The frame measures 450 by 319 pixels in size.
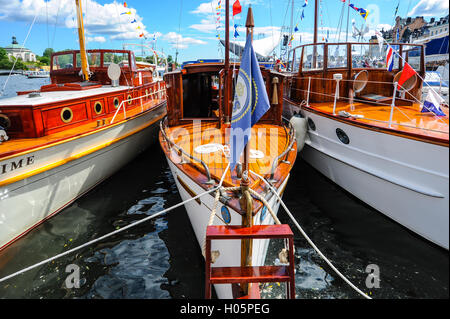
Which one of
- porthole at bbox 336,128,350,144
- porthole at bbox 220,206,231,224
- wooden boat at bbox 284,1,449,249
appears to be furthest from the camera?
porthole at bbox 336,128,350,144

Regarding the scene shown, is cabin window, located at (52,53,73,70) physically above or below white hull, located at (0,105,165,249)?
above

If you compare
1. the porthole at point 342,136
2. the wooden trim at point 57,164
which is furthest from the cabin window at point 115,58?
the porthole at point 342,136

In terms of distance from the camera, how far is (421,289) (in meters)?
1.92

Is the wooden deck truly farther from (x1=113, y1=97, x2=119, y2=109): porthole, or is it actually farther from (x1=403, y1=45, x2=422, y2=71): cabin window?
(x1=403, y1=45, x2=422, y2=71): cabin window

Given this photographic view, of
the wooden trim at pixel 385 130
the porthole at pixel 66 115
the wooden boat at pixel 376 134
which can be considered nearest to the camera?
the wooden boat at pixel 376 134

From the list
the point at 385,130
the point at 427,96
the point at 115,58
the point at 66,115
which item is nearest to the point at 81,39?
the point at 115,58

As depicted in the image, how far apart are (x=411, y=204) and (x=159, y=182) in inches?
286

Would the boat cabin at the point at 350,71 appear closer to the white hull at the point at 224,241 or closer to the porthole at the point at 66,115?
the white hull at the point at 224,241

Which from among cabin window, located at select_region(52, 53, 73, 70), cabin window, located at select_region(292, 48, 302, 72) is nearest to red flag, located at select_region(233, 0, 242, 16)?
cabin window, located at select_region(292, 48, 302, 72)

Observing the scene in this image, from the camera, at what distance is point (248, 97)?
268cm

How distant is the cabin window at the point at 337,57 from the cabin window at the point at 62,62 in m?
9.30

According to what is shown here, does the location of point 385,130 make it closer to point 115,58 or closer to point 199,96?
point 199,96

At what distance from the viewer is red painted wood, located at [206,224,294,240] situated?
263cm

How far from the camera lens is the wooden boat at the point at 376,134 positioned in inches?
66.1
